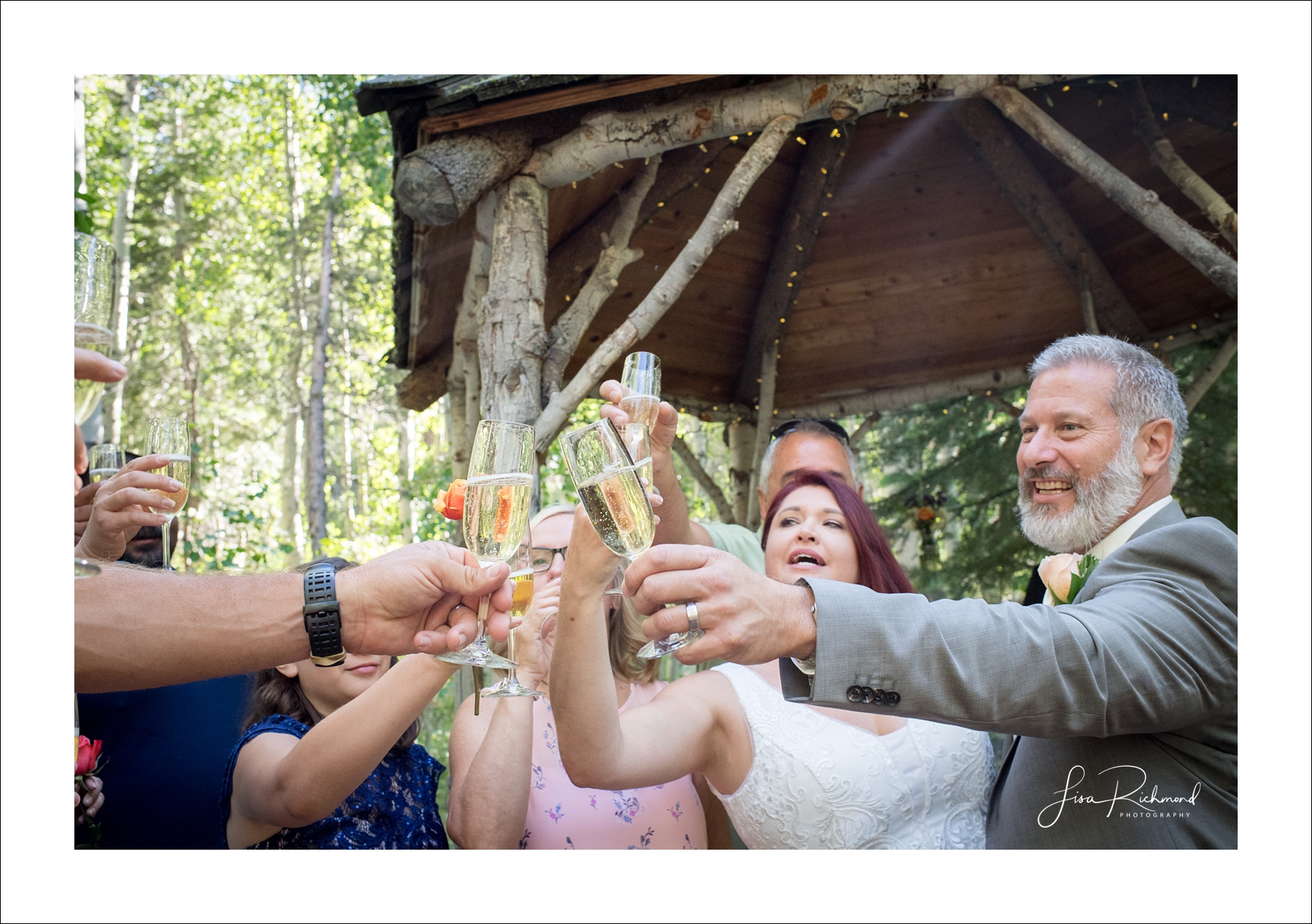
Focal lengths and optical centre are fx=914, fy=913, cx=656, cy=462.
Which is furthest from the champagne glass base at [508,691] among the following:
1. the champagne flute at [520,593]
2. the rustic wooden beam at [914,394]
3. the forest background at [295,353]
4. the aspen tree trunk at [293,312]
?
the aspen tree trunk at [293,312]

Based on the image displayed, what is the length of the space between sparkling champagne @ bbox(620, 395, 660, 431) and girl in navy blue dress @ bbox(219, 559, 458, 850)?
0.56 m

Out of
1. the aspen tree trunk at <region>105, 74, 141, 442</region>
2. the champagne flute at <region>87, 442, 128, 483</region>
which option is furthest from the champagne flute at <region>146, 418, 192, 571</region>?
the aspen tree trunk at <region>105, 74, 141, 442</region>

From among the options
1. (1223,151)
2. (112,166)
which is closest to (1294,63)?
(1223,151)

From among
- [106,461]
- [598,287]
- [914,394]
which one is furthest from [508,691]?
[914,394]

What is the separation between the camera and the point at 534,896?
5.64 ft

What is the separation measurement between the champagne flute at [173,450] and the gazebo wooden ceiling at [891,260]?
218 cm

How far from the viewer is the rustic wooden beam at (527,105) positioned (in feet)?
10.5

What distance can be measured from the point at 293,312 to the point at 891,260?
11476 millimetres

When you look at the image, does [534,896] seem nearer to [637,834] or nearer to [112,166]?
[637,834]

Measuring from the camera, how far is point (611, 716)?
1659mm

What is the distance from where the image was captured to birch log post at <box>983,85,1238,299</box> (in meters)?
3.54

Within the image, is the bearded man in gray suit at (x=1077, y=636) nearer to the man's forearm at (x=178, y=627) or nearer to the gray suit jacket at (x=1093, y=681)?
the gray suit jacket at (x=1093, y=681)

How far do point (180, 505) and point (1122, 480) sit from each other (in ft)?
6.59

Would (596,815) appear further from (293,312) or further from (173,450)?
(293,312)
